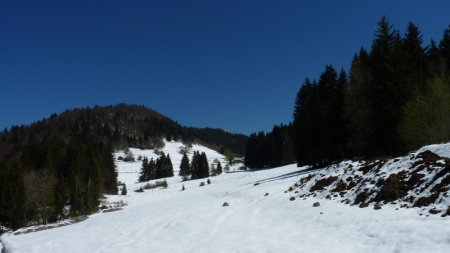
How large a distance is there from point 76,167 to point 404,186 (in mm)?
59177

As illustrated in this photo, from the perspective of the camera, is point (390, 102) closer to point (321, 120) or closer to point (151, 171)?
point (321, 120)

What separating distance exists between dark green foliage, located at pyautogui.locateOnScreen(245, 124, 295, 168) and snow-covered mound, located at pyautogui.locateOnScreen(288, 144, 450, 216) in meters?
86.5

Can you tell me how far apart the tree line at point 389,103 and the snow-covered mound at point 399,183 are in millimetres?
9005

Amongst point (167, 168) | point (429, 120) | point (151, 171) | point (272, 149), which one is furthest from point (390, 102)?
point (167, 168)

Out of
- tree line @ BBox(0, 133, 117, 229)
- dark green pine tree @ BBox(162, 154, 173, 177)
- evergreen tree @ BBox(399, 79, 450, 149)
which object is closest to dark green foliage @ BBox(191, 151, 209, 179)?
dark green pine tree @ BBox(162, 154, 173, 177)

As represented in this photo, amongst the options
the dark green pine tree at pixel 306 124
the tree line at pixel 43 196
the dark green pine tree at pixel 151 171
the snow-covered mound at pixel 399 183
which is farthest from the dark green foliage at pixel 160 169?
the snow-covered mound at pixel 399 183

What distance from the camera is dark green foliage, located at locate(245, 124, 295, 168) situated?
112 m

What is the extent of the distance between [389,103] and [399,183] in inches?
767

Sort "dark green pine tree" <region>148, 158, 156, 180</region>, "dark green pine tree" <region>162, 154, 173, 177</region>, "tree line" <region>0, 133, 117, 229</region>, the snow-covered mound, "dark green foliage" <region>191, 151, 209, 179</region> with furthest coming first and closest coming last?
1. "dark green pine tree" <region>162, 154, 173, 177</region>
2. "dark green pine tree" <region>148, 158, 156, 180</region>
3. "dark green foliage" <region>191, 151, 209, 179</region>
4. "tree line" <region>0, 133, 117, 229</region>
5. the snow-covered mound

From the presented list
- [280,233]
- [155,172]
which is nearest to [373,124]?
[280,233]

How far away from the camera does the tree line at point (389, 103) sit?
27547mm

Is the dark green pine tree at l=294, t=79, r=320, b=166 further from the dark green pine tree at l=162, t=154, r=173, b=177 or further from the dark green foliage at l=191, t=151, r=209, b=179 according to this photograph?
the dark green pine tree at l=162, t=154, r=173, b=177

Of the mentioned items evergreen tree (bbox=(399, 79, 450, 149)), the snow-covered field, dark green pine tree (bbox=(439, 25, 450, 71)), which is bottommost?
the snow-covered field

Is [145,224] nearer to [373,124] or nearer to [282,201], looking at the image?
[282,201]
